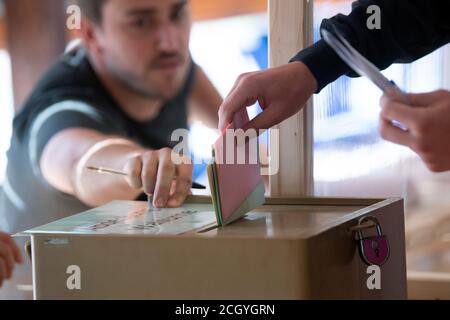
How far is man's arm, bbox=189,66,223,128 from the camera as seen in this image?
5.54 feet

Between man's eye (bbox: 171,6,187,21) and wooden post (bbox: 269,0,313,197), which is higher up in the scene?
man's eye (bbox: 171,6,187,21)

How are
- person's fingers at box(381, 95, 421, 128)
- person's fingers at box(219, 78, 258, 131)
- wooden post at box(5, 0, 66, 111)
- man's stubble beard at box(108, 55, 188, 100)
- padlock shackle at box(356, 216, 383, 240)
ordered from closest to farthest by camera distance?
person's fingers at box(381, 95, 421, 128) < padlock shackle at box(356, 216, 383, 240) < person's fingers at box(219, 78, 258, 131) < man's stubble beard at box(108, 55, 188, 100) < wooden post at box(5, 0, 66, 111)

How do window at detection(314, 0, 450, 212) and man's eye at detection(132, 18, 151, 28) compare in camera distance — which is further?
man's eye at detection(132, 18, 151, 28)

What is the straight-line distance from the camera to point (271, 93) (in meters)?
1.04

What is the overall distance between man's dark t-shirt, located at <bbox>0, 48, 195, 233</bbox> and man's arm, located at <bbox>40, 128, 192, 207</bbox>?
0.03 meters


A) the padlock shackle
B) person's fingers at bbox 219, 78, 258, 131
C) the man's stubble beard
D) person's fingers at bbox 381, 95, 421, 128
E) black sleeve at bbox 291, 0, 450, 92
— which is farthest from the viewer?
the man's stubble beard

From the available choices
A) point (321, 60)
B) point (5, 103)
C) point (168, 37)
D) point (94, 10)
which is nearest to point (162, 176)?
point (321, 60)

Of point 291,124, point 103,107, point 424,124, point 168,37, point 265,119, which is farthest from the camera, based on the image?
point 103,107

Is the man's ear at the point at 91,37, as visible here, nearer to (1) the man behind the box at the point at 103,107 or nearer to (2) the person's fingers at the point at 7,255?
(1) the man behind the box at the point at 103,107

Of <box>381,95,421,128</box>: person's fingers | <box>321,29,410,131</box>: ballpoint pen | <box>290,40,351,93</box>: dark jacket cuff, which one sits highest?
<box>290,40,351,93</box>: dark jacket cuff

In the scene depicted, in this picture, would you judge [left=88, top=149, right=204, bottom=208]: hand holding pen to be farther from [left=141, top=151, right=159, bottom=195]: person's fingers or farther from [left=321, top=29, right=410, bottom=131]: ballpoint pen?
[left=321, top=29, right=410, bottom=131]: ballpoint pen

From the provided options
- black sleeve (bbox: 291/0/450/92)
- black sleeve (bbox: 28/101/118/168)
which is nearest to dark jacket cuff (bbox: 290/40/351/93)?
black sleeve (bbox: 291/0/450/92)

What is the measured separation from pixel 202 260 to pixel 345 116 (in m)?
0.61

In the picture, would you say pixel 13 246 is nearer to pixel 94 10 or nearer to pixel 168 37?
pixel 168 37
